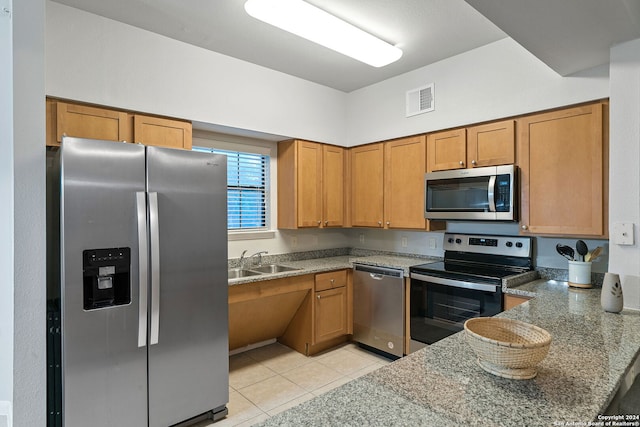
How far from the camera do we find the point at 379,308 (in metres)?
3.27

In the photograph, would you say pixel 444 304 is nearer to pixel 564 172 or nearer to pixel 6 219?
pixel 564 172

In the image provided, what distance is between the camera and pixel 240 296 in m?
2.79

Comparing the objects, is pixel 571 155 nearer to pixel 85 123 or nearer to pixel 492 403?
pixel 492 403

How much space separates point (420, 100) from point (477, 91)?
1.73 feet

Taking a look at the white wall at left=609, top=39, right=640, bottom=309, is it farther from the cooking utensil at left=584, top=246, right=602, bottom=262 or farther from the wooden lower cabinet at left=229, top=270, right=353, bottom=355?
the wooden lower cabinet at left=229, top=270, right=353, bottom=355

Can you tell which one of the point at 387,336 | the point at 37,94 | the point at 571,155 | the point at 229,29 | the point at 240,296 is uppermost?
the point at 229,29

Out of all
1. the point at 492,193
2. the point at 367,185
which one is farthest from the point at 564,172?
the point at 367,185

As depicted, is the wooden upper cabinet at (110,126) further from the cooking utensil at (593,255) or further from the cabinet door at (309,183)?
the cooking utensil at (593,255)

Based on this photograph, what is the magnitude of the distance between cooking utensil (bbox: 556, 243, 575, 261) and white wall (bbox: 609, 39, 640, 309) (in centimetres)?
47

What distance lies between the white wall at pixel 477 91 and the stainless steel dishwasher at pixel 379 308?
4.53 ft

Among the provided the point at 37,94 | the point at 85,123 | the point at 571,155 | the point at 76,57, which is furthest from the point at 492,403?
the point at 76,57

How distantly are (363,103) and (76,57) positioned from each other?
2.57 metres

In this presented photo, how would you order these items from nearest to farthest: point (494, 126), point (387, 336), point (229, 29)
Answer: point (229, 29)
point (494, 126)
point (387, 336)

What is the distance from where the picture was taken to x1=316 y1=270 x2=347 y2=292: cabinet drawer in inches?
130
